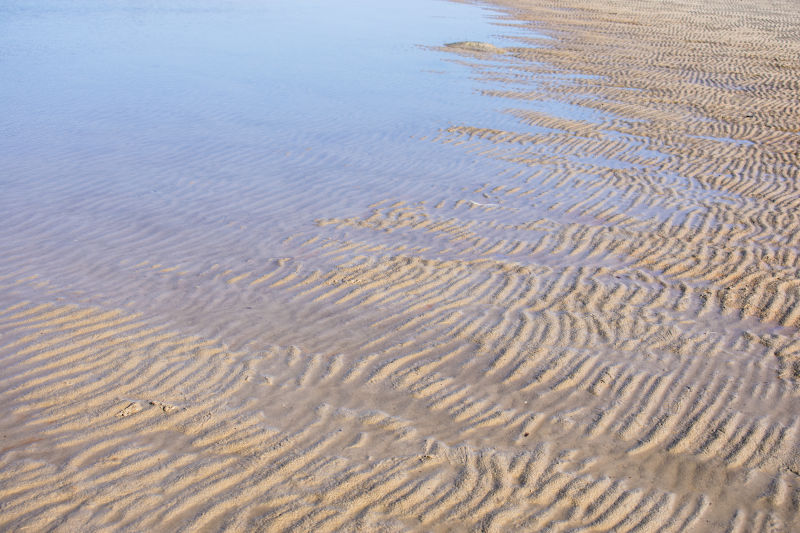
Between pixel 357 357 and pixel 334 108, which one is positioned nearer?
pixel 357 357

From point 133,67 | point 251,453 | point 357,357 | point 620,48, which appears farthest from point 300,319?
point 620,48

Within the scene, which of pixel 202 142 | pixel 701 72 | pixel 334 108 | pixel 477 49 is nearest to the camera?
pixel 202 142

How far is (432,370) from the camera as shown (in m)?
5.50

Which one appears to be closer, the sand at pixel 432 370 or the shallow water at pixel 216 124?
the sand at pixel 432 370

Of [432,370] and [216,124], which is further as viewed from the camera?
[216,124]

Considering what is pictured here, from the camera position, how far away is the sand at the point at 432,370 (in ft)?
13.4

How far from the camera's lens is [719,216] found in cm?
901

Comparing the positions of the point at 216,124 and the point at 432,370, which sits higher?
the point at 216,124

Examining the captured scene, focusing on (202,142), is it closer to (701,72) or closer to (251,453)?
(251,453)

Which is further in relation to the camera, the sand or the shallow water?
the shallow water

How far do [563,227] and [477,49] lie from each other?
1507cm

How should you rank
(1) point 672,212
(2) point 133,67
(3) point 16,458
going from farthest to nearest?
(2) point 133,67
(1) point 672,212
(3) point 16,458

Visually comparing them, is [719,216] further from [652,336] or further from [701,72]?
[701,72]

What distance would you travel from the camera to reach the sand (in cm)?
410
